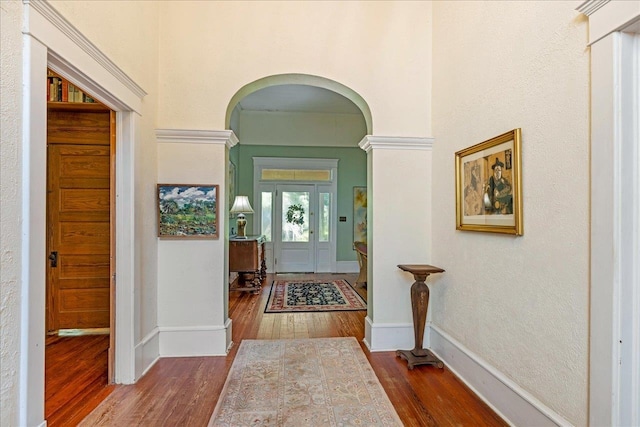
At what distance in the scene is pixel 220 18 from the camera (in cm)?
324

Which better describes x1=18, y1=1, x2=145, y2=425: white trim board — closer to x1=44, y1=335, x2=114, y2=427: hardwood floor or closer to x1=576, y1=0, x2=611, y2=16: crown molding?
x1=44, y1=335, x2=114, y2=427: hardwood floor

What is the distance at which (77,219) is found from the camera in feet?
12.0

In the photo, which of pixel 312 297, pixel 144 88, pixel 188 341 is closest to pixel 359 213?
pixel 312 297

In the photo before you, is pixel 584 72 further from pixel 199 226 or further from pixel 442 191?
pixel 199 226

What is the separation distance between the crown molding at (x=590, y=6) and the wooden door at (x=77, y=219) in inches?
159

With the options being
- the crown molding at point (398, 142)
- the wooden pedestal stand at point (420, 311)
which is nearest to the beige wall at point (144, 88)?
the crown molding at point (398, 142)

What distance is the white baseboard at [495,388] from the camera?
192 centimetres

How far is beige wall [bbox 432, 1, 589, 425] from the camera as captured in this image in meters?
1.68

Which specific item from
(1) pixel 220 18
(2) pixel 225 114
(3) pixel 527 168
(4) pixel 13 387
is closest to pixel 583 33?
(3) pixel 527 168

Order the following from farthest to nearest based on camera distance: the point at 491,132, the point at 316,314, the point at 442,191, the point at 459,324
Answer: the point at 316,314
the point at 442,191
the point at 459,324
the point at 491,132

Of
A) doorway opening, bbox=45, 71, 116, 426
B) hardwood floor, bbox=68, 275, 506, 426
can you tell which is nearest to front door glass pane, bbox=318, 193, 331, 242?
hardwood floor, bbox=68, 275, 506, 426

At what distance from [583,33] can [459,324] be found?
85.1 inches

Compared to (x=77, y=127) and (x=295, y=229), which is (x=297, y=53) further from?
(x=295, y=229)

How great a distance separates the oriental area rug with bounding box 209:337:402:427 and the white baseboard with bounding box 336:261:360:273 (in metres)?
4.65
